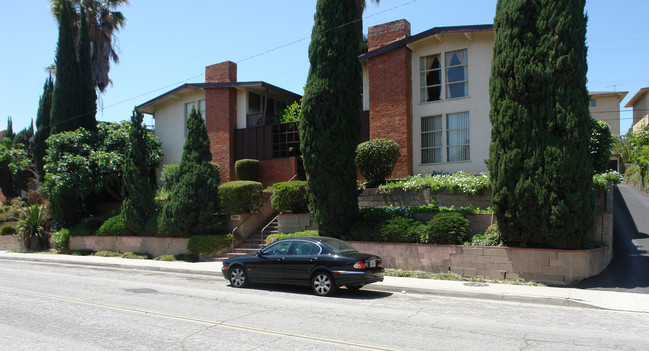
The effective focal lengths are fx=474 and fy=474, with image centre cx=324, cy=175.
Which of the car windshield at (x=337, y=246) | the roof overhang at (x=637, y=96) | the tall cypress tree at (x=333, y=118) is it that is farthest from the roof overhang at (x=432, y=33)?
the roof overhang at (x=637, y=96)

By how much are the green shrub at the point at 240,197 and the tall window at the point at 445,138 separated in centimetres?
727

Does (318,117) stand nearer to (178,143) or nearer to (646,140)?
(178,143)

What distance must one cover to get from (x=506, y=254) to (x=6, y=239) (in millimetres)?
27602

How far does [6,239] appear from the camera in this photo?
2742cm

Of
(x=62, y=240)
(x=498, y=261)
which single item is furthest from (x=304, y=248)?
(x=62, y=240)

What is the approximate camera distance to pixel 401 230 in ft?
47.9

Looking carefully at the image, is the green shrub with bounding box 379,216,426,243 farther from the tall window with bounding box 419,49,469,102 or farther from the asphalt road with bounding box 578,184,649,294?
the tall window with bounding box 419,49,469,102

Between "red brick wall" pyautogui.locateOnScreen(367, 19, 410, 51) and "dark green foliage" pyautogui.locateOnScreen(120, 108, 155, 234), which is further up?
"red brick wall" pyautogui.locateOnScreen(367, 19, 410, 51)

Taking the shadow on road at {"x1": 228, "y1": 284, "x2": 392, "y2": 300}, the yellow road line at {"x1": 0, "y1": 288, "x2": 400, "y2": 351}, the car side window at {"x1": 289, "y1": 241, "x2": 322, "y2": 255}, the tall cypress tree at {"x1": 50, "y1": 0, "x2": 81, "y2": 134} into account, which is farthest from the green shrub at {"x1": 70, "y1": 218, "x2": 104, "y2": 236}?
the car side window at {"x1": 289, "y1": 241, "x2": 322, "y2": 255}

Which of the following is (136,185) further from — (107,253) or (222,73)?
(222,73)

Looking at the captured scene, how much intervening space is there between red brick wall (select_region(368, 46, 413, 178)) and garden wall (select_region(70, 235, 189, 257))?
9.57 meters

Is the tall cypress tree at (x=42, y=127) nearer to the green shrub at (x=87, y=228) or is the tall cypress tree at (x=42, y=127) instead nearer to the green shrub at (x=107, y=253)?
the green shrub at (x=87, y=228)

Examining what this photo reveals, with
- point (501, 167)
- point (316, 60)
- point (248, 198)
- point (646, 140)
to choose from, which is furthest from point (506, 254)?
point (646, 140)

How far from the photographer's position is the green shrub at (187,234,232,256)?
1883 cm
